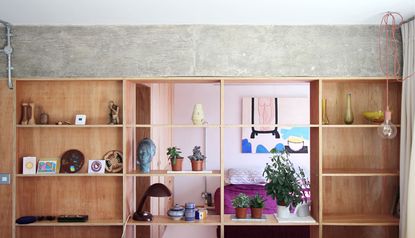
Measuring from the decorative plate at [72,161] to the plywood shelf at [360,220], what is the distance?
2.26m

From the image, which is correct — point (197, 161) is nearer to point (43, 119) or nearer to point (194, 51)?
point (194, 51)

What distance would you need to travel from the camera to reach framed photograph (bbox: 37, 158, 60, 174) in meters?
3.43

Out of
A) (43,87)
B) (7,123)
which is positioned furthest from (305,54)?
(7,123)

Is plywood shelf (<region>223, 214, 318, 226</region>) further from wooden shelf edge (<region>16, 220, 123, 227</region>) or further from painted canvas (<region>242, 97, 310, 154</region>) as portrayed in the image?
painted canvas (<region>242, 97, 310, 154</region>)

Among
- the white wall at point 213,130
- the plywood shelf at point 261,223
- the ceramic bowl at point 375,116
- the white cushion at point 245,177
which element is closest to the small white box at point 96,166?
the plywood shelf at point 261,223

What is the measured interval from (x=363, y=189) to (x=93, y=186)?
2540mm

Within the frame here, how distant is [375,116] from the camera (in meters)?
3.32

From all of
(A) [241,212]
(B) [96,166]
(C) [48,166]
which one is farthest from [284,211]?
(C) [48,166]

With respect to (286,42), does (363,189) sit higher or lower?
lower

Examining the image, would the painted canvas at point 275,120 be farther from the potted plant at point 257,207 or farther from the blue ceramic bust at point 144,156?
the blue ceramic bust at point 144,156

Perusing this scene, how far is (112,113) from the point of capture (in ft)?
11.3

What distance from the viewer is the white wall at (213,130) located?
22.4ft

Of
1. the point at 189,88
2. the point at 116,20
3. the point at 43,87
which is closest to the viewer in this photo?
the point at 116,20

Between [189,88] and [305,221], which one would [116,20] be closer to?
[305,221]
